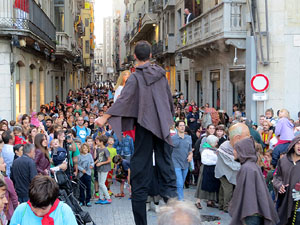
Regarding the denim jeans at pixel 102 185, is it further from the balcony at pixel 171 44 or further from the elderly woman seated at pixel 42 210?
the balcony at pixel 171 44

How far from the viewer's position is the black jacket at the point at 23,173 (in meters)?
7.47

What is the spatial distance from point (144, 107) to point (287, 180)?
2726 mm

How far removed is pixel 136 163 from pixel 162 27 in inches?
1353

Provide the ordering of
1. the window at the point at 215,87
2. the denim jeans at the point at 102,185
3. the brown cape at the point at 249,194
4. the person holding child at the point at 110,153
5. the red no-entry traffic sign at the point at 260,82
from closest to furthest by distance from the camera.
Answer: the brown cape at the point at 249,194 < the denim jeans at the point at 102,185 < the person holding child at the point at 110,153 < the red no-entry traffic sign at the point at 260,82 < the window at the point at 215,87

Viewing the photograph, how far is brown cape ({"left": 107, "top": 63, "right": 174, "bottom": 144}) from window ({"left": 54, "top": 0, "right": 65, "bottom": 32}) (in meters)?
29.3

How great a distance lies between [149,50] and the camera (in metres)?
5.28

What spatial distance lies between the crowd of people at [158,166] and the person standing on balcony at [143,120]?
0.04ft

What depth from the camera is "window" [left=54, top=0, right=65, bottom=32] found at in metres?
33.5

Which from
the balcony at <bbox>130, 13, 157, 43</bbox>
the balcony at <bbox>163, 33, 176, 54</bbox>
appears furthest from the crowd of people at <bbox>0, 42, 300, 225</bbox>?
the balcony at <bbox>130, 13, 157, 43</bbox>

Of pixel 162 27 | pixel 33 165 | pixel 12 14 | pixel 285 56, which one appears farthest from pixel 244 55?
pixel 162 27

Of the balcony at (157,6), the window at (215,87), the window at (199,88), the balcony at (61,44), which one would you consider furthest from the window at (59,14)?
the window at (215,87)

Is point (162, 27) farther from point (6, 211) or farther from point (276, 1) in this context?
point (6, 211)

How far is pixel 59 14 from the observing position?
3403cm

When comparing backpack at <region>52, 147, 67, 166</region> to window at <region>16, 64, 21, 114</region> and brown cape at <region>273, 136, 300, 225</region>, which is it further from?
window at <region>16, 64, 21, 114</region>
